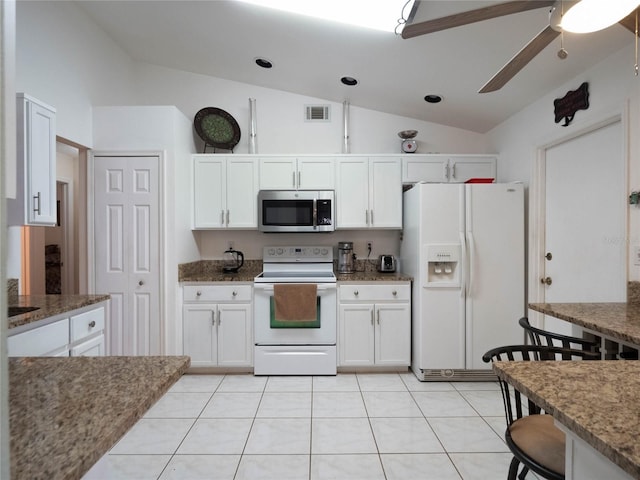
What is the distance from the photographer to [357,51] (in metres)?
2.42

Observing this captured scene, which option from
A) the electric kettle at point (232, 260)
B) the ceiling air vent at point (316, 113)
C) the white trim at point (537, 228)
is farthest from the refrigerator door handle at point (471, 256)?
the electric kettle at point (232, 260)

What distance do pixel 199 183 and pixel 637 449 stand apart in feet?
10.5

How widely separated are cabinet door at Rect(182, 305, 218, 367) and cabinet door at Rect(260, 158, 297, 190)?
1304 mm

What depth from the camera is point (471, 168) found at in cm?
314

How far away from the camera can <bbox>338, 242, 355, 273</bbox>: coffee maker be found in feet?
10.6

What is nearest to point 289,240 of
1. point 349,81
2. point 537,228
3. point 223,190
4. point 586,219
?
point 223,190

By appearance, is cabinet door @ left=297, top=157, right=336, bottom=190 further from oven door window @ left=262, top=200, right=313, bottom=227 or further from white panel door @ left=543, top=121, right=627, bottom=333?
white panel door @ left=543, top=121, right=627, bottom=333

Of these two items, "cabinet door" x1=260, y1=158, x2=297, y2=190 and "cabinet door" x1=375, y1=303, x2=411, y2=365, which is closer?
"cabinet door" x1=375, y1=303, x2=411, y2=365

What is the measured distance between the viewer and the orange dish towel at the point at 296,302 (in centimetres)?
272

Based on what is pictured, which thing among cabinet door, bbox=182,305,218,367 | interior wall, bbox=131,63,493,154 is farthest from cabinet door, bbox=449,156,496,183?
cabinet door, bbox=182,305,218,367

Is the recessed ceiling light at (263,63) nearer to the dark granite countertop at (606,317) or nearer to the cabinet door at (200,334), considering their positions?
the cabinet door at (200,334)

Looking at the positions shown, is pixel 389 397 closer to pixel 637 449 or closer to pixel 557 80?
pixel 637 449

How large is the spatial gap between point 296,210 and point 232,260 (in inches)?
37.1

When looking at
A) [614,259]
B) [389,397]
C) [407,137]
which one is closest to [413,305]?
[389,397]
